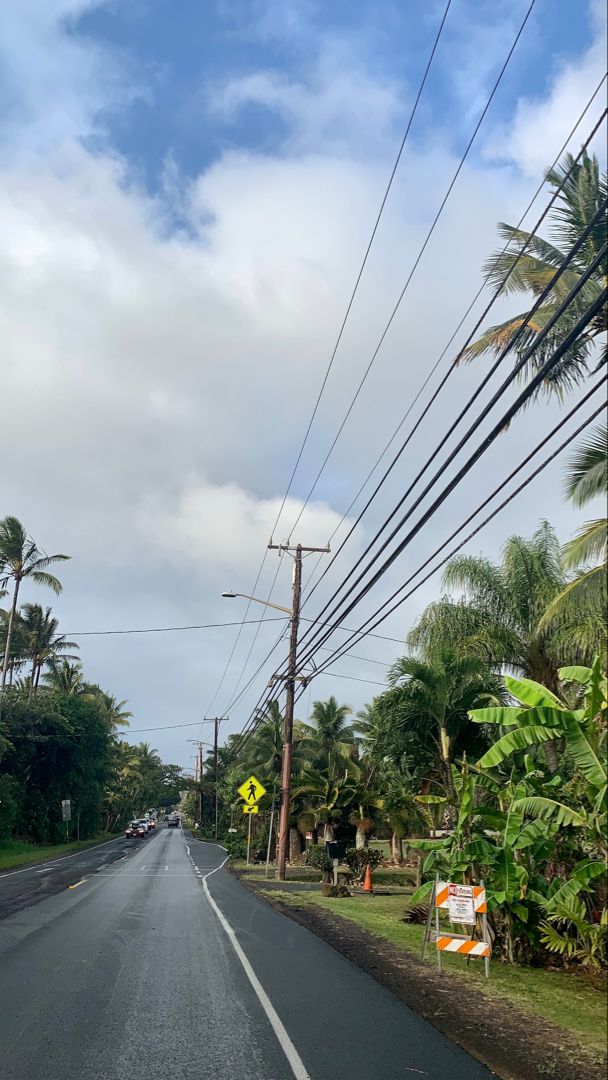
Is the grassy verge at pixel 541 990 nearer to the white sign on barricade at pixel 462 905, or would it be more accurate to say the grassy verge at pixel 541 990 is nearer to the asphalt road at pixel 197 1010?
the white sign on barricade at pixel 462 905

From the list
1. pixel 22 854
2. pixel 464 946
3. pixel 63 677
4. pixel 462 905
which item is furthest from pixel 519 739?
pixel 63 677

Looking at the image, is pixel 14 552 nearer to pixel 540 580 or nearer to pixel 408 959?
pixel 540 580

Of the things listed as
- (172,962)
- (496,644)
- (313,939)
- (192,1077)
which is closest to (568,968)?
(313,939)

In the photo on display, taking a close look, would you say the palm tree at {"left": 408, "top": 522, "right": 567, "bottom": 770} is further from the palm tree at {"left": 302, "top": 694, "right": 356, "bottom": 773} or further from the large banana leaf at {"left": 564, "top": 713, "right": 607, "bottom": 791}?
the palm tree at {"left": 302, "top": 694, "right": 356, "bottom": 773}

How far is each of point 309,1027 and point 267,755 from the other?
42.5 metres

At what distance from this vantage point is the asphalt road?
6258 mm

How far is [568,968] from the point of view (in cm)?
1070

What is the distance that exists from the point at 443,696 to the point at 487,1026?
12309 mm

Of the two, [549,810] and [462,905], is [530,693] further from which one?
[462,905]

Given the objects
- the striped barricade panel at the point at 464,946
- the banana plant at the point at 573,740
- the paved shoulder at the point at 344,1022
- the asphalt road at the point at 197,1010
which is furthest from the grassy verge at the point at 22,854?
the banana plant at the point at 573,740

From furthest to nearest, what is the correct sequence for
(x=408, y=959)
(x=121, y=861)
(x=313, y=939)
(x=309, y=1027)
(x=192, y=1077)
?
(x=121, y=861), (x=313, y=939), (x=408, y=959), (x=309, y=1027), (x=192, y=1077)

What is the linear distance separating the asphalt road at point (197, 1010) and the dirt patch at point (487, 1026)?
24 cm

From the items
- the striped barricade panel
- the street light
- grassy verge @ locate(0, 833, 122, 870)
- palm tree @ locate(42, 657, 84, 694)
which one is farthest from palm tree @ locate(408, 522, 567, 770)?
palm tree @ locate(42, 657, 84, 694)

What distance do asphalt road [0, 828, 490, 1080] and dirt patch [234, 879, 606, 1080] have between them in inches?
9.3
